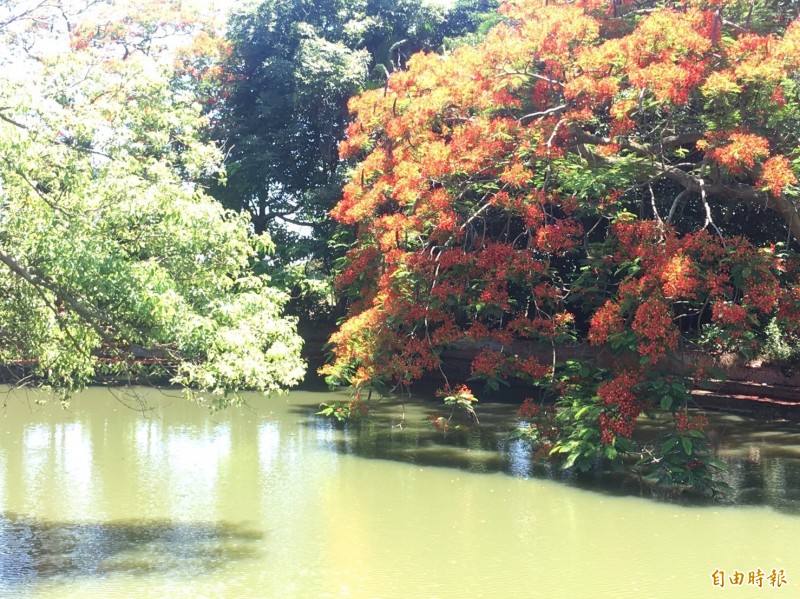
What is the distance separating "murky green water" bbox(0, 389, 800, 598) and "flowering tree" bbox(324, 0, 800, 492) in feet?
2.98

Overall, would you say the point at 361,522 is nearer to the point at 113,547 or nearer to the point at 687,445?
the point at 113,547

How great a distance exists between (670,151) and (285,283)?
8.64 metres

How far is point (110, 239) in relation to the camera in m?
5.70

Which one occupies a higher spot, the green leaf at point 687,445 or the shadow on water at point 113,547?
the green leaf at point 687,445

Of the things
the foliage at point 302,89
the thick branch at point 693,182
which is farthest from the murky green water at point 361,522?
the foliage at point 302,89

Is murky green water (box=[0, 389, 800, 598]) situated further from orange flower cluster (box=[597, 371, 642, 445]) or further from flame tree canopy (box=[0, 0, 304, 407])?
flame tree canopy (box=[0, 0, 304, 407])

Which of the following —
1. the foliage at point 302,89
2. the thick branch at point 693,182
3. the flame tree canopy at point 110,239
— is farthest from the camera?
the foliage at point 302,89

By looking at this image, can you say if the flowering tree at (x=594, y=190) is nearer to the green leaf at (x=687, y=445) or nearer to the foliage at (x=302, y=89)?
the green leaf at (x=687, y=445)

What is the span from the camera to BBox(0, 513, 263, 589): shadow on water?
6.00 metres

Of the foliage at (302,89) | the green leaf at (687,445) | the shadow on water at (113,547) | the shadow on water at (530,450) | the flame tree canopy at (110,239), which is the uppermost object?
the foliage at (302,89)

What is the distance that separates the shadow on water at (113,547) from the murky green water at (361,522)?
0.07ft

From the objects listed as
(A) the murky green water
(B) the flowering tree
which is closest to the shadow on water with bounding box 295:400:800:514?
(A) the murky green water

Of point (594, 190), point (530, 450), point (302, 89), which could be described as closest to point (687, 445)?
point (530, 450)

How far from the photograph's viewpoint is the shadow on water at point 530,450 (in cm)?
818
